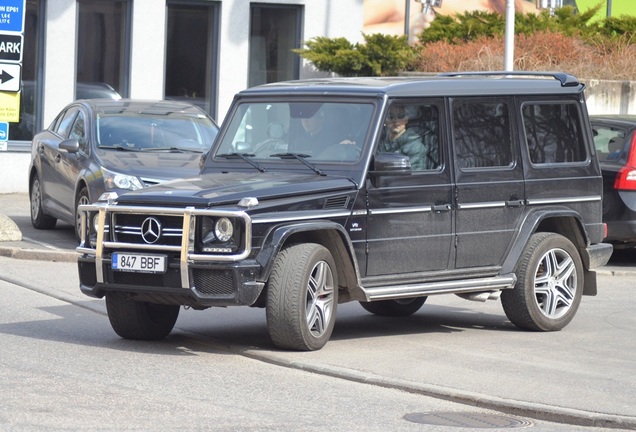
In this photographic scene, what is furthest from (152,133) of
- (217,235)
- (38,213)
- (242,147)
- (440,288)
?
(217,235)

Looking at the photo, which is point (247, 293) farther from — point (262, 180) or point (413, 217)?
point (413, 217)

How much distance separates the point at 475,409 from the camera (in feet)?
27.7

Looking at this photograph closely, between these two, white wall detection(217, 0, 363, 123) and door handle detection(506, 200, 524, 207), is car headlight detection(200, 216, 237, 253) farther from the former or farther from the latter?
white wall detection(217, 0, 363, 123)

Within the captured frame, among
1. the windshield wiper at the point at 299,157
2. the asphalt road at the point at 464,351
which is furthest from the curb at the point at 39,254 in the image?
the windshield wiper at the point at 299,157

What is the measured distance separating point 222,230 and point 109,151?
7.57 m

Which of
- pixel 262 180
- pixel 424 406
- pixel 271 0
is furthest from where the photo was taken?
pixel 271 0

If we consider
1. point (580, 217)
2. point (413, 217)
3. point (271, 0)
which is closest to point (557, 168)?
point (580, 217)

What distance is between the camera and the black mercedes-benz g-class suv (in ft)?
31.5

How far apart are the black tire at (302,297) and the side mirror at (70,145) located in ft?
23.5

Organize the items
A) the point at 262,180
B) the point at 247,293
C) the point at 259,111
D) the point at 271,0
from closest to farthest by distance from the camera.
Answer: the point at 247,293 → the point at 262,180 → the point at 259,111 → the point at 271,0

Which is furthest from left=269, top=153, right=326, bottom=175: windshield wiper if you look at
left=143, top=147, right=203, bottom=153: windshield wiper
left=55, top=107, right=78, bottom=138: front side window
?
left=55, top=107, right=78, bottom=138: front side window

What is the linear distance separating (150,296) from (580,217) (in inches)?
164

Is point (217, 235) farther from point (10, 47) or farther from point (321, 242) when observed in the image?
point (10, 47)

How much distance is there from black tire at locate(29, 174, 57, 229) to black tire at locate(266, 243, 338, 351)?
9448mm
